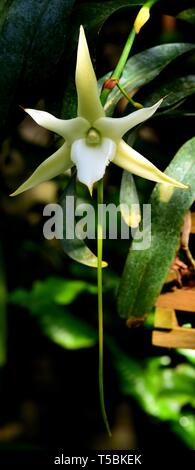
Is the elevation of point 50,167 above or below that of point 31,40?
below

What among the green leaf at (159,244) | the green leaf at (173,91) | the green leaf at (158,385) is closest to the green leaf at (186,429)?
the green leaf at (158,385)

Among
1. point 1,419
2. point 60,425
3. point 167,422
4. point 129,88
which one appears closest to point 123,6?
point 129,88

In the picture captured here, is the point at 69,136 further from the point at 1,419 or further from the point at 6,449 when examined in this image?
the point at 1,419

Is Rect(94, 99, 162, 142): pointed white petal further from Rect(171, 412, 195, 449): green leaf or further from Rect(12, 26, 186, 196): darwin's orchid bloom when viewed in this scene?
Rect(171, 412, 195, 449): green leaf

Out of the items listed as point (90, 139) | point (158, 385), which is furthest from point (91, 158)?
point (158, 385)

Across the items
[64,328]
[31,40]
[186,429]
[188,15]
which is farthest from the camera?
[64,328]

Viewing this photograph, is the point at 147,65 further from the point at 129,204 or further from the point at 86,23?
the point at 129,204

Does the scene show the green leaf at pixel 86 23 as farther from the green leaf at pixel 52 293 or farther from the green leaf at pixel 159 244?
the green leaf at pixel 52 293
